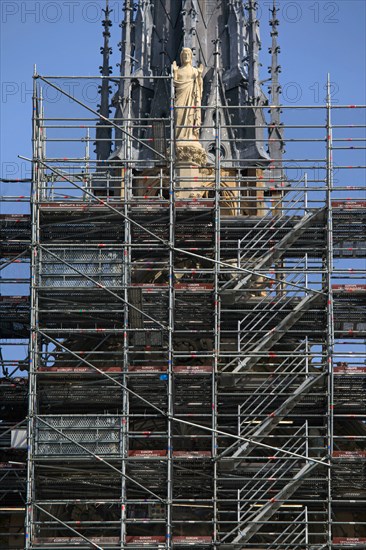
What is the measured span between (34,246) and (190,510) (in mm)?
9423

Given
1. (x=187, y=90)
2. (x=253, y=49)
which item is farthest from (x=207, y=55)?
(x=187, y=90)

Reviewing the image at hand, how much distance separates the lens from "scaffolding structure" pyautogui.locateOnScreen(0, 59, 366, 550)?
4506cm

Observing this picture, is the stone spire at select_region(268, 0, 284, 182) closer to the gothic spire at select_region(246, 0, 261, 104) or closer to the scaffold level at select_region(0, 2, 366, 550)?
the gothic spire at select_region(246, 0, 261, 104)

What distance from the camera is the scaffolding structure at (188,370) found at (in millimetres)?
45062

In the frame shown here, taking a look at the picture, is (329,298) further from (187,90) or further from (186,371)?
(187,90)

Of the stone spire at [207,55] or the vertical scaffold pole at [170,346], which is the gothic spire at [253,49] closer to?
the stone spire at [207,55]

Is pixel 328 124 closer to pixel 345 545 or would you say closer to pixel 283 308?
pixel 283 308

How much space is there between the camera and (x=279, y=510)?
152ft

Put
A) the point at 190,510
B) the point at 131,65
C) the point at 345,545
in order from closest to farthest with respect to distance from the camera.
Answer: the point at 345,545 → the point at 190,510 → the point at 131,65

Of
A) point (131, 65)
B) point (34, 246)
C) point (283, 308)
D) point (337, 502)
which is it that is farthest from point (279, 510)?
point (131, 65)

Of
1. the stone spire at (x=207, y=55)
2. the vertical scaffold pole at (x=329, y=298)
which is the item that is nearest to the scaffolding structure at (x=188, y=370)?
the vertical scaffold pole at (x=329, y=298)

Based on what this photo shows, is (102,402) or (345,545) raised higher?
(102,402)

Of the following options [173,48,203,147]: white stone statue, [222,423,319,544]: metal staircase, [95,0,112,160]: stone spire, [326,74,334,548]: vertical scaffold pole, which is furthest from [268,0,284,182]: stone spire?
[222,423,319,544]: metal staircase

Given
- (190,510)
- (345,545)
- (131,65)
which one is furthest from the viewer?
(131,65)
